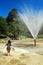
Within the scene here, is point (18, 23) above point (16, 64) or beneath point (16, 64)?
above

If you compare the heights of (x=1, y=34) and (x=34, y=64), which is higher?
(x=1, y=34)

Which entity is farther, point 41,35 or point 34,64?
point 41,35

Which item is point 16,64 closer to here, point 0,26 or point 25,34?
Result: point 0,26

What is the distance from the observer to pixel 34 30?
3991 centimetres

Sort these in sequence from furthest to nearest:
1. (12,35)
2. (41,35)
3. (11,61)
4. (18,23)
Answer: (41,35), (18,23), (12,35), (11,61)

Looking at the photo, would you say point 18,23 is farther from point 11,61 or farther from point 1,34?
point 11,61

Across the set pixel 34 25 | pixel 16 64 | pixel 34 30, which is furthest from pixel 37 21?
pixel 16 64

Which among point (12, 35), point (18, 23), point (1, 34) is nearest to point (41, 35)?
point (18, 23)

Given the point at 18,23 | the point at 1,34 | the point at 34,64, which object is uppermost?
the point at 18,23

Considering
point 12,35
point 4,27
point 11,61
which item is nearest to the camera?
point 11,61

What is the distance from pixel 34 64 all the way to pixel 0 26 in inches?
→ 1787

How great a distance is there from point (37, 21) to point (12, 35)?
19.2m

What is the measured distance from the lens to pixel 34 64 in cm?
1365

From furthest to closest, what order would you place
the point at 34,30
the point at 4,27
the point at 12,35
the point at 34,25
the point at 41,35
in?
the point at 41,35 → the point at 12,35 → the point at 4,27 → the point at 34,25 → the point at 34,30
